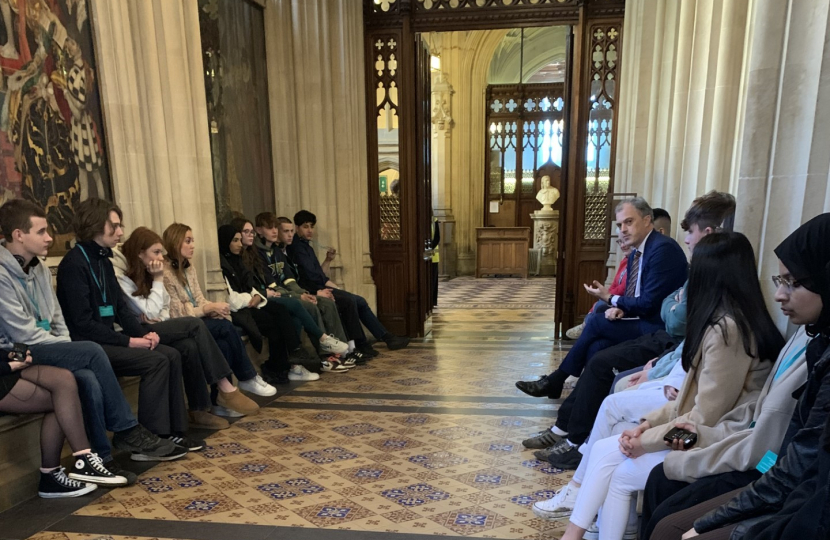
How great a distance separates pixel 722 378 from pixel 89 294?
11.6 ft

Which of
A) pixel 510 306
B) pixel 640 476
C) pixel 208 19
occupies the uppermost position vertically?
pixel 208 19

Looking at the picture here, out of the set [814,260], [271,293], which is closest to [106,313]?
[271,293]

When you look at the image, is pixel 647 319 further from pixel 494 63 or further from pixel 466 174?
pixel 494 63

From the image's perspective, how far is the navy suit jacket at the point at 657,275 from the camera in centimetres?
343

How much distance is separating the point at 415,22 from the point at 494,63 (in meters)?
10.3

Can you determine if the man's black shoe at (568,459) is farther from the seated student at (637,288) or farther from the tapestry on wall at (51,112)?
the tapestry on wall at (51,112)

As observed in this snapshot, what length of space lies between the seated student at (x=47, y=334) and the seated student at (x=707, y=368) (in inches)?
104

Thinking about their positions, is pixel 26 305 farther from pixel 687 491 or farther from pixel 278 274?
pixel 687 491

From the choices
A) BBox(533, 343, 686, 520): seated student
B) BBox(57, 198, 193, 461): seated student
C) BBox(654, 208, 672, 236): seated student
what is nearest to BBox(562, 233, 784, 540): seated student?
BBox(533, 343, 686, 520): seated student

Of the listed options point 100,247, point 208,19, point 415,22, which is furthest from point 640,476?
point 415,22

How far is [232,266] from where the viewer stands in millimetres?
4957

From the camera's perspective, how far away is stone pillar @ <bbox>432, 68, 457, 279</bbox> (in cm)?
1327

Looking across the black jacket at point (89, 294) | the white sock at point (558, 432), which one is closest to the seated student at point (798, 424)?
the white sock at point (558, 432)

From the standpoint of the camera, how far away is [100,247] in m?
3.43
